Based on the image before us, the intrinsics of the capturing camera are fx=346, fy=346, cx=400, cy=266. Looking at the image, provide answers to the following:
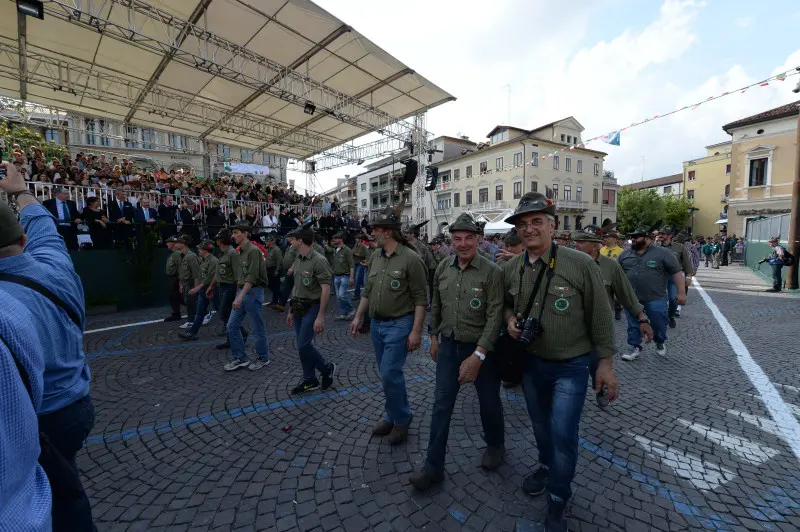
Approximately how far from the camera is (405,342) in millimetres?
3412

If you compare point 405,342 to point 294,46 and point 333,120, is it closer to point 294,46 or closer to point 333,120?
point 294,46

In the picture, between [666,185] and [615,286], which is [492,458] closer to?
[615,286]

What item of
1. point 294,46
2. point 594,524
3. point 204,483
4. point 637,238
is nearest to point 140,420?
point 204,483

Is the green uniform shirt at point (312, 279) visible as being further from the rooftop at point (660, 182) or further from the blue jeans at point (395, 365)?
the rooftop at point (660, 182)

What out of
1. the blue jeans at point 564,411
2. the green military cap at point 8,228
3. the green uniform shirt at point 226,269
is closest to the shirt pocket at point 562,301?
the blue jeans at point 564,411

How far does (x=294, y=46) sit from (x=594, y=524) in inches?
540

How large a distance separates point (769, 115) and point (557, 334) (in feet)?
125

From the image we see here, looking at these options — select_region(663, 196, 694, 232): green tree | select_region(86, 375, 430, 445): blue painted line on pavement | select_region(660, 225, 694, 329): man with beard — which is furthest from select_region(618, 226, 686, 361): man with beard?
select_region(663, 196, 694, 232): green tree

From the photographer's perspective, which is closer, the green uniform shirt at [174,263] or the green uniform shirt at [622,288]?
the green uniform shirt at [622,288]

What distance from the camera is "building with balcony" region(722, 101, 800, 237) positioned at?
25406 mm

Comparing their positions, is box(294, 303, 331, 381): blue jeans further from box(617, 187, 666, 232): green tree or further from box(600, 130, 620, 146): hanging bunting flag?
box(617, 187, 666, 232): green tree

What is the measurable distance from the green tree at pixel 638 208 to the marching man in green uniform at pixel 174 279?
1863 inches

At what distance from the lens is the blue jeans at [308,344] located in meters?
4.41

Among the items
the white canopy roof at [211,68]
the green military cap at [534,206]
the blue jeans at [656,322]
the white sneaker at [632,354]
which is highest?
the white canopy roof at [211,68]
